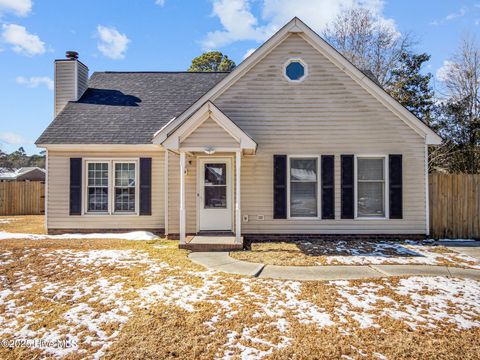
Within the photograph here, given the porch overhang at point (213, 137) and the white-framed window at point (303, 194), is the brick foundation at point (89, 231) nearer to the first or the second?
the porch overhang at point (213, 137)

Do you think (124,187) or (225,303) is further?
(124,187)

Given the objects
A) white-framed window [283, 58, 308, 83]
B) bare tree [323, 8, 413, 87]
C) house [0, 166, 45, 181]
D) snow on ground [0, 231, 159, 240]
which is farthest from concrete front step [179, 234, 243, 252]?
house [0, 166, 45, 181]

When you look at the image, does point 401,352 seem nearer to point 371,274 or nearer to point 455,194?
point 371,274

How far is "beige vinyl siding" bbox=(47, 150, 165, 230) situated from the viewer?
10.4 m

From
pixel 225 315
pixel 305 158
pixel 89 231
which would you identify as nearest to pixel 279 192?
pixel 305 158

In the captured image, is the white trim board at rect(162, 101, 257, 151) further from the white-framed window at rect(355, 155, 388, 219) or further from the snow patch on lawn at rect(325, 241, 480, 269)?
the white-framed window at rect(355, 155, 388, 219)

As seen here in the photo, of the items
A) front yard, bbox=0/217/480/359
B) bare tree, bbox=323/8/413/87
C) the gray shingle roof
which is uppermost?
bare tree, bbox=323/8/413/87

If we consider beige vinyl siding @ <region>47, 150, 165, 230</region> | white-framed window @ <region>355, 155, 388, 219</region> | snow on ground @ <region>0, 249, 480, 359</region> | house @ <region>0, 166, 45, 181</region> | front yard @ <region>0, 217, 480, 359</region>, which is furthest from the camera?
house @ <region>0, 166, 45, 181</region>

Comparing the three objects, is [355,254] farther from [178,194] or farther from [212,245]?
[178,194]

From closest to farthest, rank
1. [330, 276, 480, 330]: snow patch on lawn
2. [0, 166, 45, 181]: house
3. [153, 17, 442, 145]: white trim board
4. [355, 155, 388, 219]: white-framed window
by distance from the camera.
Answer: [330, 276, 480, 330]: snow patch on lawn
[153, 17, 442, 145]: white trim board
[355, 155, 388, 219]: white-framed window
[0, 166, 45, 181]: house

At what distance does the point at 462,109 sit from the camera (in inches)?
808

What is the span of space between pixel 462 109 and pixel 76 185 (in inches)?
887

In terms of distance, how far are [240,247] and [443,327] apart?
480cm

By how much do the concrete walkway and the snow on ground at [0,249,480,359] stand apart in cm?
32
